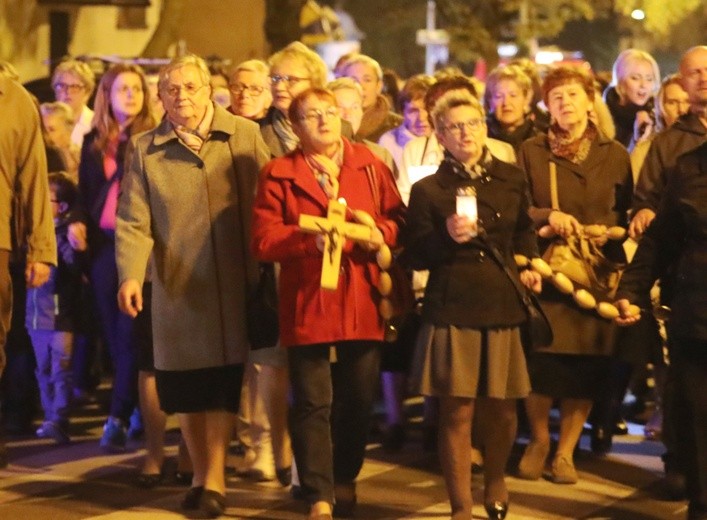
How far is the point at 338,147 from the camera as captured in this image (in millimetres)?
8000

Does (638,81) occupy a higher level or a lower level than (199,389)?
higher

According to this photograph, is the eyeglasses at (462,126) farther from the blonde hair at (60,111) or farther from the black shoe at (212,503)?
the blonde hair at (60,111)

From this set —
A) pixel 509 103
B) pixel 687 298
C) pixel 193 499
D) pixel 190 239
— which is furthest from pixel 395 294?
pixel 509 103

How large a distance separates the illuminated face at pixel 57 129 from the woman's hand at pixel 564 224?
4280 mm

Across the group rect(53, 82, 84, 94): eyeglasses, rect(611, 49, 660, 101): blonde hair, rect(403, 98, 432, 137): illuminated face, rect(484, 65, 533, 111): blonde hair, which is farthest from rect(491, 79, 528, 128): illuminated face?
rect(53, 82, 84, 94): eyeglasses

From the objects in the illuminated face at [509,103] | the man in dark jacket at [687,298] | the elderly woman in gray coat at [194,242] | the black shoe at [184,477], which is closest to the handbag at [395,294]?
the elderly woman in gray coat at [194,242]

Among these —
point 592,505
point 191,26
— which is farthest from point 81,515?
→ point 191,26

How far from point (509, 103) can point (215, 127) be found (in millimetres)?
2419

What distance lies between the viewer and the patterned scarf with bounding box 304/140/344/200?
25.8 feet

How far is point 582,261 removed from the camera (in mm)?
8906

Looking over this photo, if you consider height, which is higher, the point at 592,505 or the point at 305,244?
the point at 305,244

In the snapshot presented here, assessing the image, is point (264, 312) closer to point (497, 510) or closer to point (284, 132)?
point (284, 132)

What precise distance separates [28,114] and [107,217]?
4.82 feet

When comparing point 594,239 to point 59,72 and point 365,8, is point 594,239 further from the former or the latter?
point 365,8
